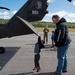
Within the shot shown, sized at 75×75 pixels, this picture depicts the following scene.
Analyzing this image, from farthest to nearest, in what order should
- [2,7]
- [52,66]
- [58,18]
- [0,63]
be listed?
[2,7]
[0,63]
[52,66]
[58,18]

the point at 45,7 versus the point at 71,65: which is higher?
the point at 45,7

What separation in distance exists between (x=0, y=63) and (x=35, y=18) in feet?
15.2

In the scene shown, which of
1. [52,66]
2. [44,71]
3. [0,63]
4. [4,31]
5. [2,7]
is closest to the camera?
[44,71]

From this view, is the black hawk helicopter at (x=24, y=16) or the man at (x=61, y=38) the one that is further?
the black hawk helicopter at (x=24, y=16)

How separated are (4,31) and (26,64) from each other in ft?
13.8

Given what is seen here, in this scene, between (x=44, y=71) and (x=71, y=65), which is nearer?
(x=44, y=71)

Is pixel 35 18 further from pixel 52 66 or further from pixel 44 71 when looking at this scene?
pixel 44 71

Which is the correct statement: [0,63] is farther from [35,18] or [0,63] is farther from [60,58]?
[35,18]

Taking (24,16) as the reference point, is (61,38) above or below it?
below

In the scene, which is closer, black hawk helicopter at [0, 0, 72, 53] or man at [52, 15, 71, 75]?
man at [52, 15, 71, 75]

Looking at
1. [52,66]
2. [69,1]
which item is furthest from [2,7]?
[52,66]

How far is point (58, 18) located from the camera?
8.59 metres

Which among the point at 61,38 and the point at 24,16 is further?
the point at 24,16

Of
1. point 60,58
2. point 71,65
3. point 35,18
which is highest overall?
point 35,18
